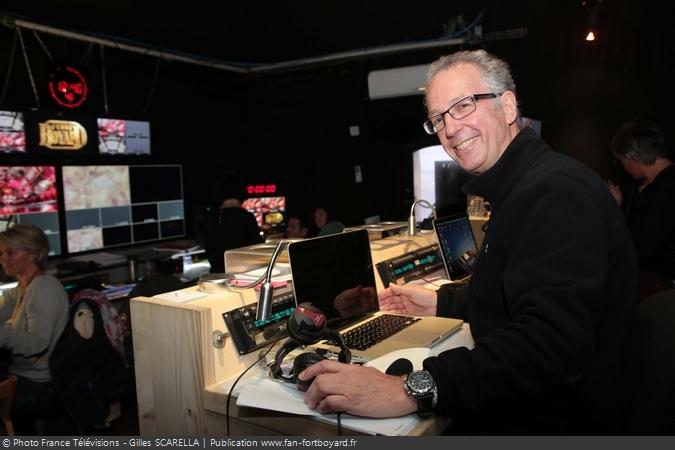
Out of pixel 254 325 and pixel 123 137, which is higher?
pixel 123 137

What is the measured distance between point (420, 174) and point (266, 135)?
7.00 feet

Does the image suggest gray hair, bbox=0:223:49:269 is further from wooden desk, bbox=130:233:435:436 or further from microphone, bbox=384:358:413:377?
microphone, bbox=384:358:413:377

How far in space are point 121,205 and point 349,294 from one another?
3.87 metres

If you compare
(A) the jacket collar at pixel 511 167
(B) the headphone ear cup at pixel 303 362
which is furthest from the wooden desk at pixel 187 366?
(A) the jacket collar at pixel 511 167

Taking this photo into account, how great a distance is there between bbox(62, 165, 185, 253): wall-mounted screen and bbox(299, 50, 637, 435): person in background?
4122mm

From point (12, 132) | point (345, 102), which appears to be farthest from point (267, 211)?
point (12, 132)

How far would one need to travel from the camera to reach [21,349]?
2.45 metres

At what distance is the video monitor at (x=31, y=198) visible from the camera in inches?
160

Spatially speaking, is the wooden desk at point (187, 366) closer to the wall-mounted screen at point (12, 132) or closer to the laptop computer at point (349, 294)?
the laptop computer at point (349, 294)

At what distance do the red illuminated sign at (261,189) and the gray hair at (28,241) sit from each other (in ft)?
11.8

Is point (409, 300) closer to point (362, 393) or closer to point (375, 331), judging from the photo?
point (375, 331)

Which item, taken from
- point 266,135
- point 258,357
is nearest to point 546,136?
point 266,135

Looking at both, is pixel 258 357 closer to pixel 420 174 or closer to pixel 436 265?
pixel 436 265

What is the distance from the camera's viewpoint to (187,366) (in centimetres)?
148
